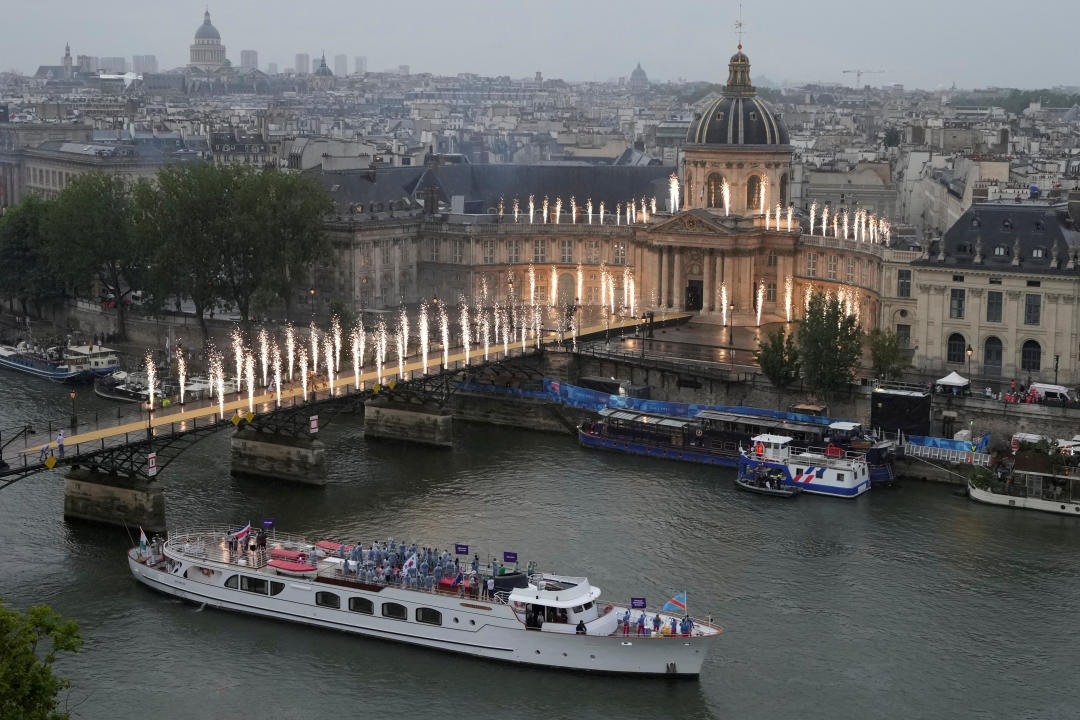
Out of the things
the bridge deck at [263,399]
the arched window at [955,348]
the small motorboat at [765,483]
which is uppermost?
the arched window at [955,348]

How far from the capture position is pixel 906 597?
54.8 m

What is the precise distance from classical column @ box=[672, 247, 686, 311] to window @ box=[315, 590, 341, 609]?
48.8 m

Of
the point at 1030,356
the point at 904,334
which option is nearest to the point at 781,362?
the point at 904,334

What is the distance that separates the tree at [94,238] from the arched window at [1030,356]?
4938 centimetres

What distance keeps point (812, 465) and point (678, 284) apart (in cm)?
3219

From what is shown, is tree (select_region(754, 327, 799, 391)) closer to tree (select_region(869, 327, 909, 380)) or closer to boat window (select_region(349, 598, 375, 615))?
tree (select_region(869, 327, 909, 380))

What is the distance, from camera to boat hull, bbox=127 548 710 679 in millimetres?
49125

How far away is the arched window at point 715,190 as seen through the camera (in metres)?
99.1

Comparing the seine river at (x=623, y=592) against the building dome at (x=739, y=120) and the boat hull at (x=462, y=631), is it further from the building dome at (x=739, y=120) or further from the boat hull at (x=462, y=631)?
the building dome at (x=739, y=120)

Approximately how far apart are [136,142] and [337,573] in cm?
9618

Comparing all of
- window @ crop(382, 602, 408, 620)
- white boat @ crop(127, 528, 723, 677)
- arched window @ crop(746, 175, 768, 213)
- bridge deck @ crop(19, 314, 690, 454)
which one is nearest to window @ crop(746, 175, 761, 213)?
arched window @ crop(746, 175, 768, 213)

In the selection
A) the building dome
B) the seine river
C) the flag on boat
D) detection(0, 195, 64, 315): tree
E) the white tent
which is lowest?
the seine river

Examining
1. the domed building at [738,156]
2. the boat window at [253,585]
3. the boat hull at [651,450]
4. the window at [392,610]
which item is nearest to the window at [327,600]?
the window at [392,610]

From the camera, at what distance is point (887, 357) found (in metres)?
75.7
